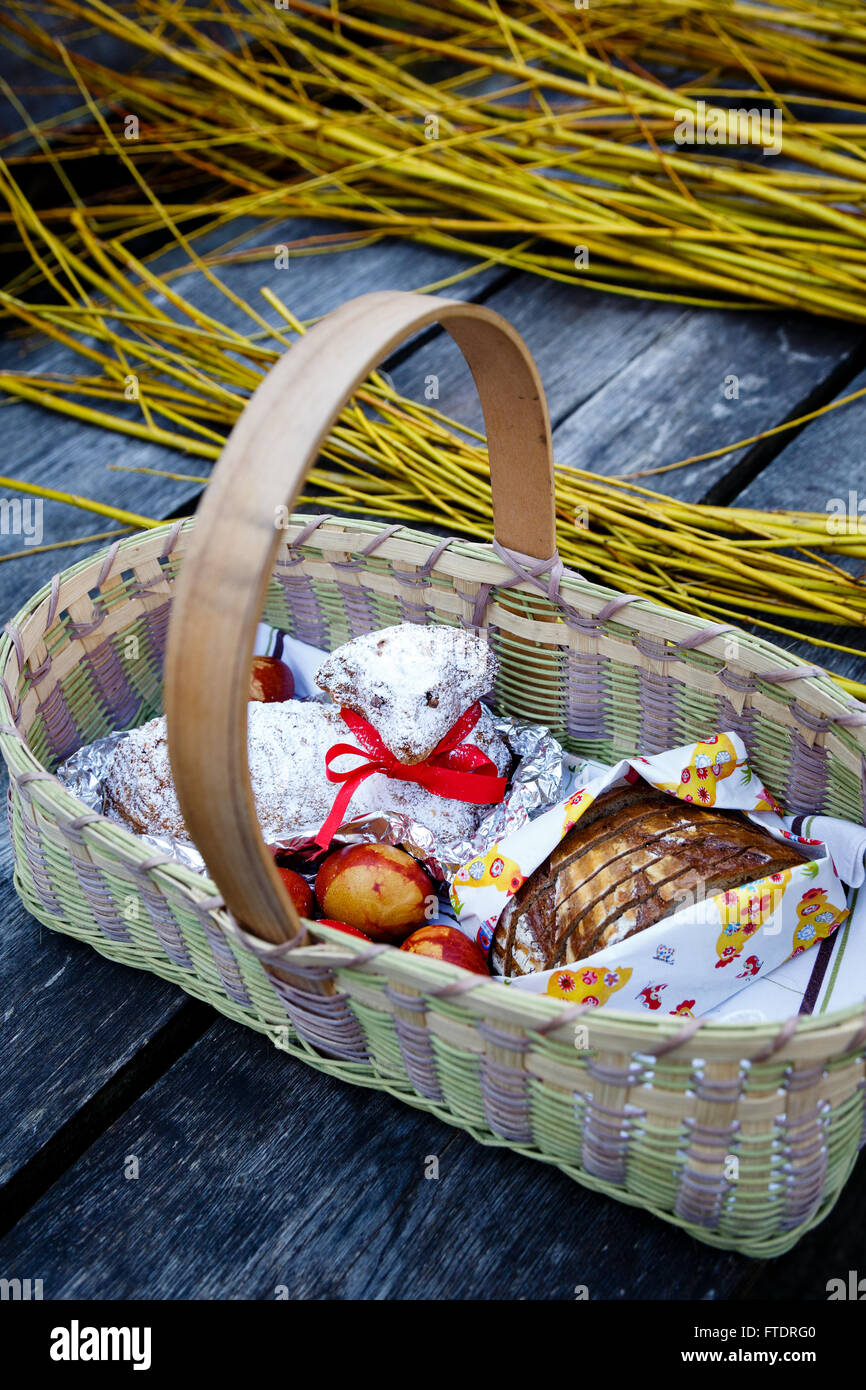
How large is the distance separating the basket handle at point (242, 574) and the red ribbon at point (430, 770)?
341mm

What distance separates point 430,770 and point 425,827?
0.05 meters

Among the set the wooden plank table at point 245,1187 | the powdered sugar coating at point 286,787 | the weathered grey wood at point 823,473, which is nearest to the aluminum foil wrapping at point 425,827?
the powdered sugar coating at point 286,787

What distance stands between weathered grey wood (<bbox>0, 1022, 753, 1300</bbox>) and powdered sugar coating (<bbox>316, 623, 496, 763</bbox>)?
0.31 m

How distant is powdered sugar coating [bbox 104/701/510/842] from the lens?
1071mm

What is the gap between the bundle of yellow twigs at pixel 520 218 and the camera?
132 cm

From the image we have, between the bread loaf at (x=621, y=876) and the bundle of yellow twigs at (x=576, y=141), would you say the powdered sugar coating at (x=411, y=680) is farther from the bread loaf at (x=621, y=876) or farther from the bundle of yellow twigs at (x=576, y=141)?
the bundle of yellow twigs at (x=576, y=141)

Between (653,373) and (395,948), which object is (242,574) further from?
(653,373)

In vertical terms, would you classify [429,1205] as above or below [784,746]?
below

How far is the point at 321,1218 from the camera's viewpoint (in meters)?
0.85

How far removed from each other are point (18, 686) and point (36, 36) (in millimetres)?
1628

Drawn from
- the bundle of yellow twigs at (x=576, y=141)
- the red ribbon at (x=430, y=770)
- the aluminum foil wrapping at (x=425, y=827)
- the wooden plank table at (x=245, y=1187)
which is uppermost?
the bundle of yellow twigs at (x=576, y=141)

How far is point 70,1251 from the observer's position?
0.85m

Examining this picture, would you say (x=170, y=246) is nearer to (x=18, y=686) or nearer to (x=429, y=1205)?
(x=18, y=686)
